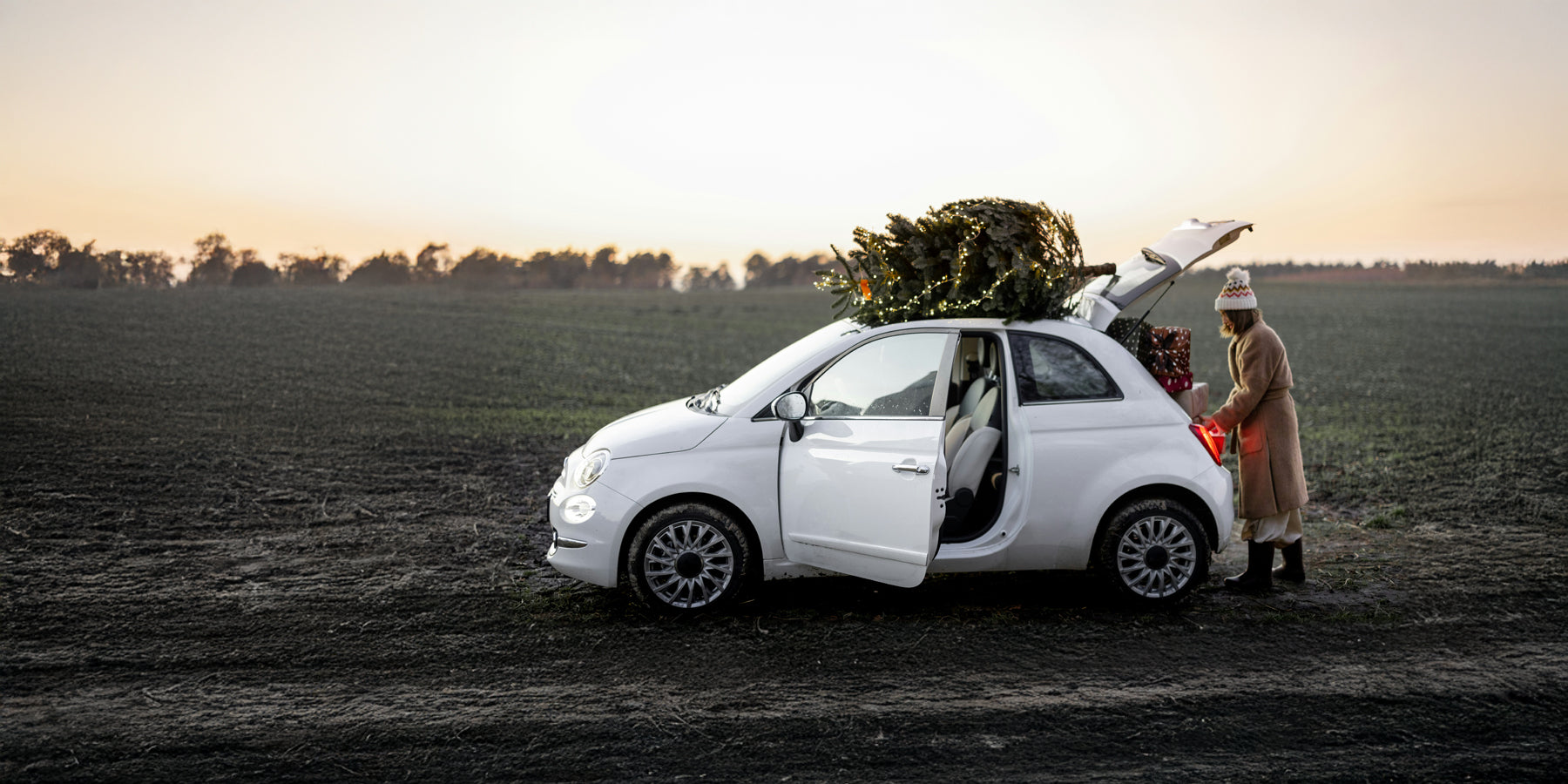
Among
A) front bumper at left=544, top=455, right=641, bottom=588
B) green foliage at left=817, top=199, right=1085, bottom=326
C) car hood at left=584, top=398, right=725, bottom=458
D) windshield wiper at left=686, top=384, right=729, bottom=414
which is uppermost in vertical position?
green foliage at left=817, top=199, right=1085, bottom=326

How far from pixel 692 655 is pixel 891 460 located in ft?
4.93

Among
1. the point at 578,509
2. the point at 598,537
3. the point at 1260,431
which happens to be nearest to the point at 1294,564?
the point at 1260,431

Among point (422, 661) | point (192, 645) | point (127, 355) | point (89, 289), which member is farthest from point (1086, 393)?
point (89, 289)

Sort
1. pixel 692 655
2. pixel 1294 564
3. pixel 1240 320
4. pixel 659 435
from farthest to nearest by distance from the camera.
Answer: pixel 1294 564 < pixel 1240 320 < pixel 659 435 < pixel 692 655

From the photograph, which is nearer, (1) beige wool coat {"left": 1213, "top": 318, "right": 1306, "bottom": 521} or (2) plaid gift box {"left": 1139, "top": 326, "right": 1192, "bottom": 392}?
(2) plaid gift box {"left": 1139, "top": 326, "right": 1192, "bottom": 392}

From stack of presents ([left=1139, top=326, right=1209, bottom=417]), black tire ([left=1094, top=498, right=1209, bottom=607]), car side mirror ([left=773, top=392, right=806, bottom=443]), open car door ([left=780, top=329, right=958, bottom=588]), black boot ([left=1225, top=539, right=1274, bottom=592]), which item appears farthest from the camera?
black boot ([left=1225, top=539, right=1274, bottom=592])

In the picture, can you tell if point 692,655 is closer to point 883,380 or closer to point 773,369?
point 773,369

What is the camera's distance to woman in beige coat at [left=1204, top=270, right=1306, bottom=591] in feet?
20.8

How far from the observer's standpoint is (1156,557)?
5934 millimetres

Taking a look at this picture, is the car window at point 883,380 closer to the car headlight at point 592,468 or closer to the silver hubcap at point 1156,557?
the car headlight at point 592,468

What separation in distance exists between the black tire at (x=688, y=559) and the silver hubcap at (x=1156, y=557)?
2294mm

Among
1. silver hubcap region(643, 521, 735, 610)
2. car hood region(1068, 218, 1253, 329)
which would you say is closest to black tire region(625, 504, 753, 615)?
silver hubcap region(643, 521, 735, 610)

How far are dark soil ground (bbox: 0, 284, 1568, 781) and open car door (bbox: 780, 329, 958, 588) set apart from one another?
0.52 metres

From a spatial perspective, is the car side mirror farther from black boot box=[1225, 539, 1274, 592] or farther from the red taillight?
black boot box=[1225, 539, 1274, 592]
